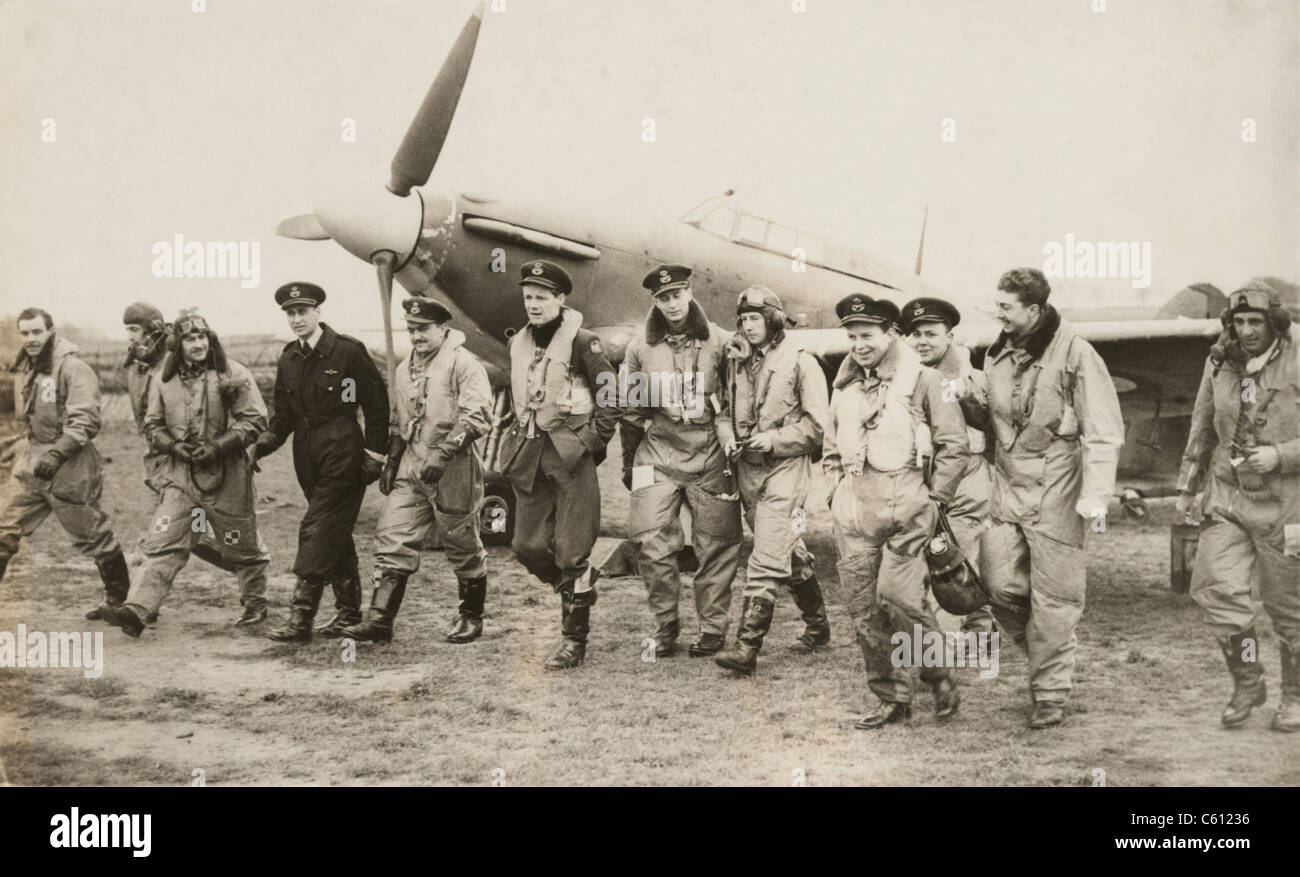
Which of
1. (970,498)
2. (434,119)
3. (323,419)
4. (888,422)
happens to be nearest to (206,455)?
(323,419)

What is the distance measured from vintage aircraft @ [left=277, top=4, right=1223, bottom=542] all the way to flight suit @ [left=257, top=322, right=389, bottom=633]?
77 centimetres

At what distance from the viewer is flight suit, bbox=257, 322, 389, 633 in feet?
17.4

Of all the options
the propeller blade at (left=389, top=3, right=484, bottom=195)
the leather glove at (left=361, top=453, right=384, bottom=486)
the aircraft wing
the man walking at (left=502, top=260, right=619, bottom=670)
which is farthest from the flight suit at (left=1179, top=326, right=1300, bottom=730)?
the propeller blade at (left=389, top=3, right=484, bottom=195)

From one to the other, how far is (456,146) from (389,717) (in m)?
3.59

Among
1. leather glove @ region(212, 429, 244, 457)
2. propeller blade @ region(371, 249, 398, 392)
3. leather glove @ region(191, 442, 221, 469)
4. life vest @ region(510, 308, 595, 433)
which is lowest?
leather glove @ region(191, 442, 221, 469)

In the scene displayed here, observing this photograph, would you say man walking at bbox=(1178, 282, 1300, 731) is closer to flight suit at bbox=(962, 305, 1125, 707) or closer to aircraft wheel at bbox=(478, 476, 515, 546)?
flight suit at bbox=(962, 305, 1125, 707)

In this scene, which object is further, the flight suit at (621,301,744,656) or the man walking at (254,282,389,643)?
the man walking at (254,282,389,643)

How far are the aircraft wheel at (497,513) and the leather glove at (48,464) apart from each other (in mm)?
2627

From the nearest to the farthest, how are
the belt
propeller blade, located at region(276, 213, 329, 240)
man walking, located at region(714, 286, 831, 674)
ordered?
1. man walking, located at region(714, 286, 831, 674)
2. the belt
3. propeller blade, located at region(276, 213, 329, 240)

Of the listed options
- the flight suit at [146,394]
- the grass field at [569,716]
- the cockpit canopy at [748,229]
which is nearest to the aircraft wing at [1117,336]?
the cockpit canopy at [748,229]

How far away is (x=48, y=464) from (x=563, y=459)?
2.85 meters
